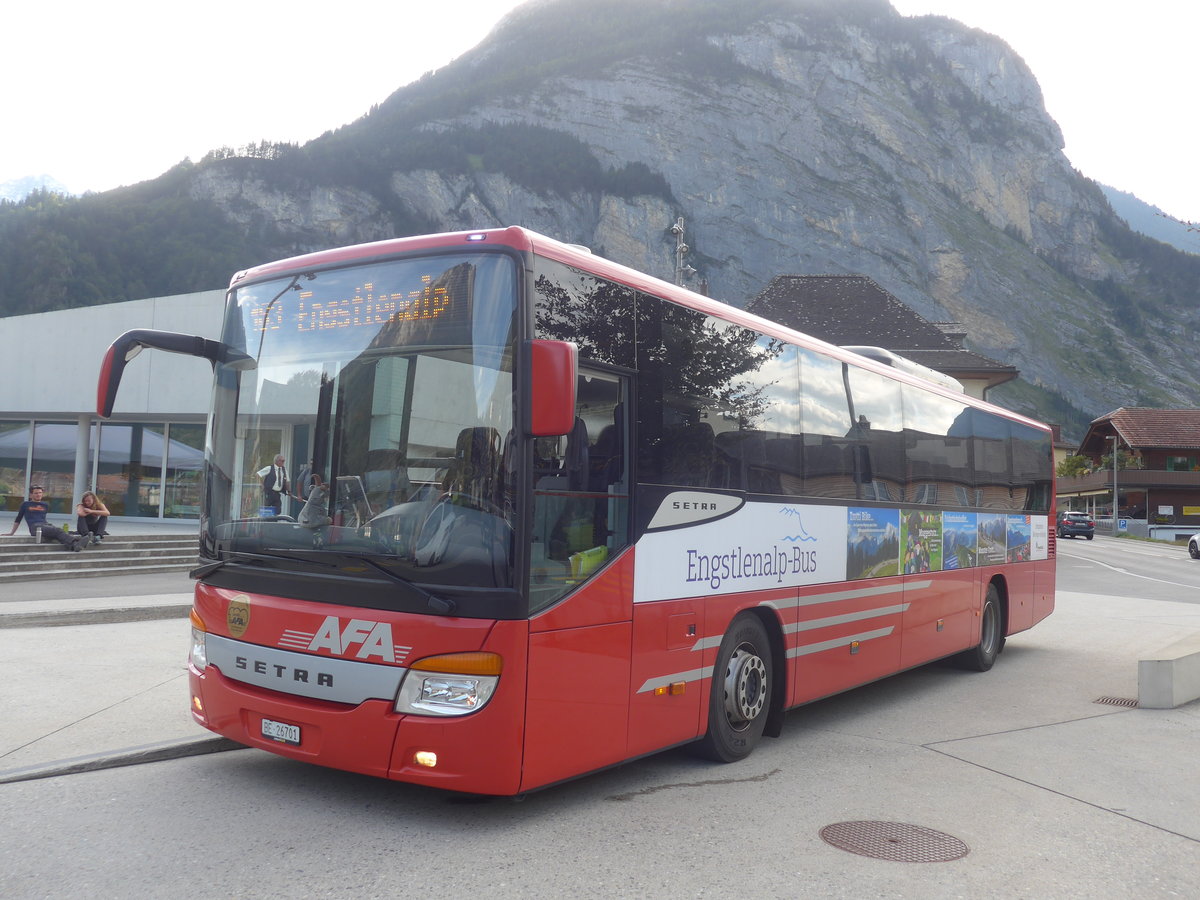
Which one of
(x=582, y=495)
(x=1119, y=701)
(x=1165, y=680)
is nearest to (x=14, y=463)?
(x=582, y=495)

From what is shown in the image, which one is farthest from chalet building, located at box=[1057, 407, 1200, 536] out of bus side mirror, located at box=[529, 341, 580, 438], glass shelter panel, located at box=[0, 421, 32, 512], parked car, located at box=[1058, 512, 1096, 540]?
bus side mirror, located at box=[529, 341, 580, 438]

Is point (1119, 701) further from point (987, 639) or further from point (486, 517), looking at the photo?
point (486, 517)

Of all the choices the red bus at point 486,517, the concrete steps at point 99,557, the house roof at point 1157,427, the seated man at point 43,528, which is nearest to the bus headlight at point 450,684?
the red bus at point 486,517

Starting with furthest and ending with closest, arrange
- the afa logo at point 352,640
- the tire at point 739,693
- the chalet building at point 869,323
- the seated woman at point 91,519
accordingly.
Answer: the chalet building at point 869,323
the seated woman at point 91,519
the tire at point 739,693
the afa logo at point 352,640

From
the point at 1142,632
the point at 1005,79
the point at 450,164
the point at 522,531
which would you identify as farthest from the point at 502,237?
the point at 1005,79

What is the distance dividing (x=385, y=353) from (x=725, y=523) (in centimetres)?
241

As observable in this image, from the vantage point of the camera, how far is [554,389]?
177 inches

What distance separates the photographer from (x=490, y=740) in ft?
15.2

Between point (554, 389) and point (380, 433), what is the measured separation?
0.97m

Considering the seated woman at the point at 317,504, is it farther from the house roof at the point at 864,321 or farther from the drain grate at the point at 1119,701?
the house roof at the point at 864,321

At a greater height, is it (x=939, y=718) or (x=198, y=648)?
(x=198, y=648)

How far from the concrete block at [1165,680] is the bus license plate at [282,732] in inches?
282

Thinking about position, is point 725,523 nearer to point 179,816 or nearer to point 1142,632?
point 179,816

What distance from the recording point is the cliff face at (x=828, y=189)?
123m
